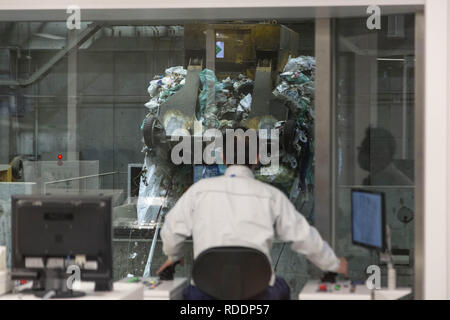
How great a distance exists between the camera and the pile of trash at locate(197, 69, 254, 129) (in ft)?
19.9

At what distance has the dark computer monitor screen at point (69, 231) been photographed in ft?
11.9

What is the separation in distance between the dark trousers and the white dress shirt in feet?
0.22

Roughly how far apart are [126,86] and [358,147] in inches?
91.9

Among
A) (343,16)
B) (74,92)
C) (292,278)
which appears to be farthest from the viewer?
(74,92)

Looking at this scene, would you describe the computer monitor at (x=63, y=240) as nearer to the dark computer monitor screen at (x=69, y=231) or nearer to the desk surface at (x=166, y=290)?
the dark computer monitor screen at (x=69, y=231)

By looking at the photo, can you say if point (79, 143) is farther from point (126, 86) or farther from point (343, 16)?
point (343, 16)

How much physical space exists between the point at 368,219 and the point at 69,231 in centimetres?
171

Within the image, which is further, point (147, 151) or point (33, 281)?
point (147, 151)

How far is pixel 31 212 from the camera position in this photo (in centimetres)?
368

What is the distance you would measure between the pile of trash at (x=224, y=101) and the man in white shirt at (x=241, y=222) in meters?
2.12

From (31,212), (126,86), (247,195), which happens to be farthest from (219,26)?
(31,212)

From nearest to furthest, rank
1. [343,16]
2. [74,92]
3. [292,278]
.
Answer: [343,16]
[292,278]
[74,92]

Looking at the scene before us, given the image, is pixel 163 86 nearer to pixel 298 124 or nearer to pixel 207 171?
pixel 207 171

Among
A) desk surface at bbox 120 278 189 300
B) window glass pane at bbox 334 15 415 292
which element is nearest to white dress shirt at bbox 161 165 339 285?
desk surface at bbox 120 278 189 300
